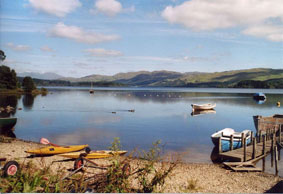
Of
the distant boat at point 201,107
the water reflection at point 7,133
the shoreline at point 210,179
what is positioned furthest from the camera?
the distant boat at point 201,107

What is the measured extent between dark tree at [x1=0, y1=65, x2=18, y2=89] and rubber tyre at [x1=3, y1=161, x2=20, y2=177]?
9510 cm

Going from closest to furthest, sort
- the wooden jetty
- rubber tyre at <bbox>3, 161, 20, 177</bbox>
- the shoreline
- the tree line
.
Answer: rubber tyre at <bbox>3, 161, 20, 177</bbox> < the shoreline < the wooden jetty < the tree line

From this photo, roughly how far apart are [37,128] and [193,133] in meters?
22.7

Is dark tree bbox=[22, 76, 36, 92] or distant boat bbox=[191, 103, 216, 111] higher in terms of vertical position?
dark tree bbox=[22, 76, 36, 92]

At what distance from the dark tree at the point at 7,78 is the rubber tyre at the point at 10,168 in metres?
95.1

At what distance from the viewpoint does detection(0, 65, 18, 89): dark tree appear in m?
98.9

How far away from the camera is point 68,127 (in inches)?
1593

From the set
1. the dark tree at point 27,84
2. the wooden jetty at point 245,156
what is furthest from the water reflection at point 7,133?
the dark tree at point 27,84

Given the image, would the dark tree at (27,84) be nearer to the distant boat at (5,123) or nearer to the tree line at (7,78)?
the tree line at (7,78)

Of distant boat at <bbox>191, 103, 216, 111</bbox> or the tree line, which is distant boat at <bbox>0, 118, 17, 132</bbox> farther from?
the tree line

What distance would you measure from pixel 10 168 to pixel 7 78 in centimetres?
10562

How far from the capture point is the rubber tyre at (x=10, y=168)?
10703 mm

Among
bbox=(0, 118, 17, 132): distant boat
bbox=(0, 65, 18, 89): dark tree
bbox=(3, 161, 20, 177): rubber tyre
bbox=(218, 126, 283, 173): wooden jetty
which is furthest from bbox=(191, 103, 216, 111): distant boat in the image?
bbox=(0, 65, 18, 89): dark tree

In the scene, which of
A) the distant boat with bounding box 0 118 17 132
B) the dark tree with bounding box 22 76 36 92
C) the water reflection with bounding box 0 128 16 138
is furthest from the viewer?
the dark tree with bounding box 22 76 36 92
